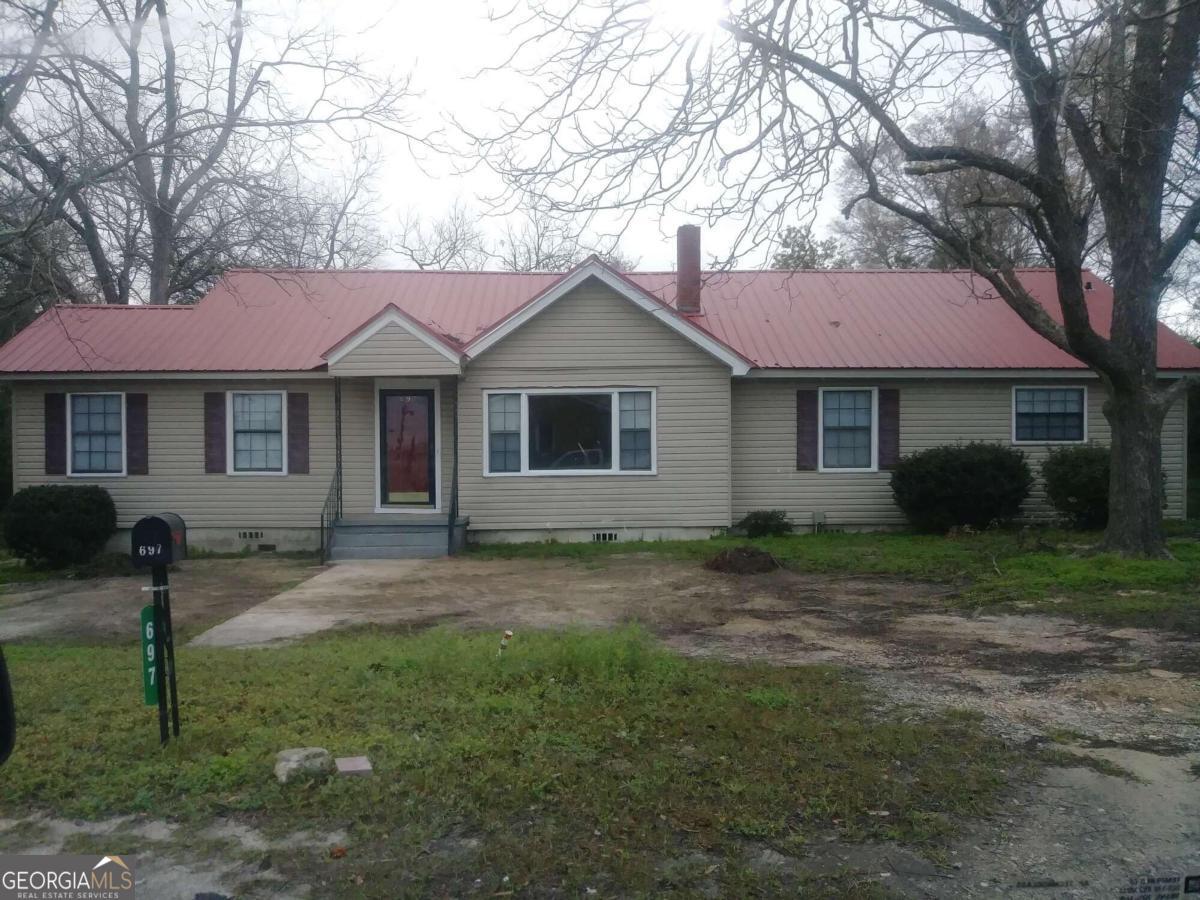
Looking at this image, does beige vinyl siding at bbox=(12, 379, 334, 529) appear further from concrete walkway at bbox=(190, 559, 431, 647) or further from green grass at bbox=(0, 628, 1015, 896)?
green grass at bbox=(0, 628, 1015, 896)

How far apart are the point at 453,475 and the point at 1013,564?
29.6 ft

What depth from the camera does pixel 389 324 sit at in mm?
17031

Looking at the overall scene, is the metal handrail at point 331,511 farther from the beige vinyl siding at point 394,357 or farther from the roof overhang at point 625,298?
the roof overhang at point 625,298

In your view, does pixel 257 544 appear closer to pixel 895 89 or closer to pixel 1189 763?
pixel 895 89

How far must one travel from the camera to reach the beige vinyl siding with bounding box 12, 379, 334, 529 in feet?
60.5

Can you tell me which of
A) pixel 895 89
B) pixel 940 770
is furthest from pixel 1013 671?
pixel 895 89

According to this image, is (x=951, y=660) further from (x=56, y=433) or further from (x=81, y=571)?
(x=56, y=433)

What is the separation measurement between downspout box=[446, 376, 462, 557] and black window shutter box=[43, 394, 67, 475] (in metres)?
6.83

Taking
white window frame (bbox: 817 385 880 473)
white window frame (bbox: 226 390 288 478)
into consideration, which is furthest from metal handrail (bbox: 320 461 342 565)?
white window frame (bbox: 817 385 880 473)

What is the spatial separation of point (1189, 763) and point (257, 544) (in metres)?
15.6

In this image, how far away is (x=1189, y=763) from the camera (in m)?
5.95

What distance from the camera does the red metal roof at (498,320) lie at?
60.8 ft

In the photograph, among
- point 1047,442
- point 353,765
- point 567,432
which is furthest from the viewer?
point 1047,442

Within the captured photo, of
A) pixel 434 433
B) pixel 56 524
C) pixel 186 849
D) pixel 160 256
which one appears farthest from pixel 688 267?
pixel 186 849
